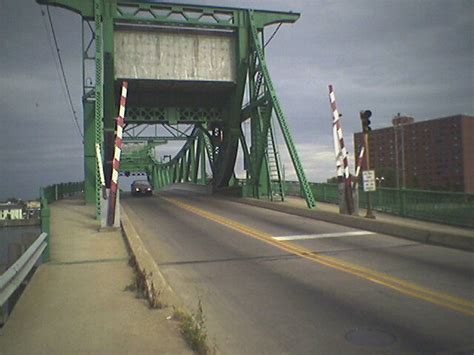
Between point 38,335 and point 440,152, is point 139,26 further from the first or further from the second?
point 38,335

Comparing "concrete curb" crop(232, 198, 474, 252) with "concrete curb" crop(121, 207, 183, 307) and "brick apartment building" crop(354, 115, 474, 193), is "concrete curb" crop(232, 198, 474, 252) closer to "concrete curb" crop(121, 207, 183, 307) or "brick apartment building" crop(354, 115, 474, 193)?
"brick apartment building" crop(354, 115, 474, 193)

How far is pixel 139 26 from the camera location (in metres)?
24.0

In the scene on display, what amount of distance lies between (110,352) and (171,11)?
22.8 meters

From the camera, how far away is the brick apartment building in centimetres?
1450

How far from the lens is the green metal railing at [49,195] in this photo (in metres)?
8.77

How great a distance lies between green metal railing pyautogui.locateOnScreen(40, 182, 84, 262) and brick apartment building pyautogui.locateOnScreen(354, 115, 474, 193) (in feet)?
38.2

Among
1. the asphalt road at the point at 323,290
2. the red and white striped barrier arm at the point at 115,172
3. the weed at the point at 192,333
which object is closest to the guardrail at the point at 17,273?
the weed at the point at 192,333

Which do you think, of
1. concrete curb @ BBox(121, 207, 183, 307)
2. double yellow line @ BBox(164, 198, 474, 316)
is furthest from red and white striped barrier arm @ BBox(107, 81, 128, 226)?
double yellow line @ BBox(164, 198, 474, 316)

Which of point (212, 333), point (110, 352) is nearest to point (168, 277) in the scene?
point (212, 333)

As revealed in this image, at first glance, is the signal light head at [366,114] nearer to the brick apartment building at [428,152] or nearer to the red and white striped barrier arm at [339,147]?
the red and white striped barrier arm at [339,147]

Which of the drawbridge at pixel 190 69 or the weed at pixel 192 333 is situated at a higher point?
the drawbridge at pixel 190 69

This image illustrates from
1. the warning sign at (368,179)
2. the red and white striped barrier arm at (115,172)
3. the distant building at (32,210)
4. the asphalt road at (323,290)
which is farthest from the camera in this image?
the distant building at (32,210)

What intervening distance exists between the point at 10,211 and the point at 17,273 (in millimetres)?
11479

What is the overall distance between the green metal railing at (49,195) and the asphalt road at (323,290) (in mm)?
2346
